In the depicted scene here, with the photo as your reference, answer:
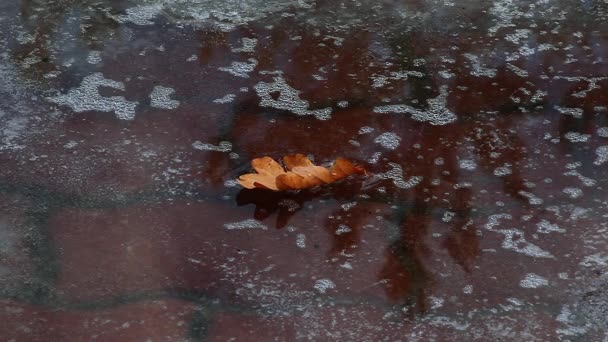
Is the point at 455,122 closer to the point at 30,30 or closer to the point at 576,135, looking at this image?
the point at 576,135

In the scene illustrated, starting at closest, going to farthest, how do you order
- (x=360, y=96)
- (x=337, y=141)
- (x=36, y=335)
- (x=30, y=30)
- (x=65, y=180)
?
(x=36, y=335)
(x=65, y=180)
(x=337, y=141)
(x=360, y=96)
(x=30, y=30)

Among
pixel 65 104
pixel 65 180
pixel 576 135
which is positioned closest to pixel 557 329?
pixel 576 135

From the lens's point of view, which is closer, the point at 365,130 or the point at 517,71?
the point at 365,130

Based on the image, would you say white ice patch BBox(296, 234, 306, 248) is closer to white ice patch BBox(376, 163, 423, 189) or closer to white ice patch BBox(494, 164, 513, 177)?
white ice patch BBox(376, 163, 423, 189)

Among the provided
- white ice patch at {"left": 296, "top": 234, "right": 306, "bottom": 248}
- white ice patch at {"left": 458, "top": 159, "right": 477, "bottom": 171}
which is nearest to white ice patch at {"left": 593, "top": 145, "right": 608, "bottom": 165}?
white ice patch at {"left": 458, "top": 159, "right": 477, "bottom": 171}

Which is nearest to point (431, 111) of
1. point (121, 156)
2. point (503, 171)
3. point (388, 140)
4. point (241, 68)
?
point (388, 140)

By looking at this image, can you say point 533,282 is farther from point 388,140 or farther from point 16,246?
point 16,246
